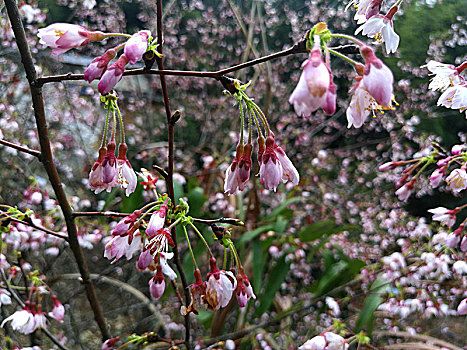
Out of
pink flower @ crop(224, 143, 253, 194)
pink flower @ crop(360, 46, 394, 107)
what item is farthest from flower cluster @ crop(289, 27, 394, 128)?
pink flower @ crop(224, 143, 253, 194)

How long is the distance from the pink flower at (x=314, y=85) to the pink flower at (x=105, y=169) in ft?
0.98

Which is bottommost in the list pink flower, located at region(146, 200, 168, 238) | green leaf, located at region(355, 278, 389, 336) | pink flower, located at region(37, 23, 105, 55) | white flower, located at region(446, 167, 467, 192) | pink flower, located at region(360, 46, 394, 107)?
green leaf, located at region(355, 278, 389, 336)

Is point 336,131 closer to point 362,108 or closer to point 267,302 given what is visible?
point 267,302

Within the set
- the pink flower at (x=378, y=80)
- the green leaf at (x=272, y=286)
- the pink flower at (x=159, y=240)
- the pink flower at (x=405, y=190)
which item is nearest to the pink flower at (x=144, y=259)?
the pink flower at (x=159, y=240)

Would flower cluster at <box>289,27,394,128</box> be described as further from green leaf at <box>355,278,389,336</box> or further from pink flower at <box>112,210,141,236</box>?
green leaf at <box>355,278,389,336</box>

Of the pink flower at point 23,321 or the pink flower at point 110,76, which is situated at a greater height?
the pink flower at point 110,76

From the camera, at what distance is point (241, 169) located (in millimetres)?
537

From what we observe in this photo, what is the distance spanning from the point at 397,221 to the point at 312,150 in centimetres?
102

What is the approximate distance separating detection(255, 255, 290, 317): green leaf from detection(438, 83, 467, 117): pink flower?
1126mm

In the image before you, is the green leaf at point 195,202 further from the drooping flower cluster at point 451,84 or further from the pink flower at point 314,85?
the pink flower at point 314,85

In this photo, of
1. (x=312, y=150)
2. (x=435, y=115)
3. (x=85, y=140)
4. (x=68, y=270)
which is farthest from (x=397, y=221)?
(x=85, y=140)

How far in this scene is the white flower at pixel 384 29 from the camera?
57 centimetres

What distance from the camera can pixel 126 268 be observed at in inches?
121

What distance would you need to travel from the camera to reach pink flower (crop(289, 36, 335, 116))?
370 millimetres
